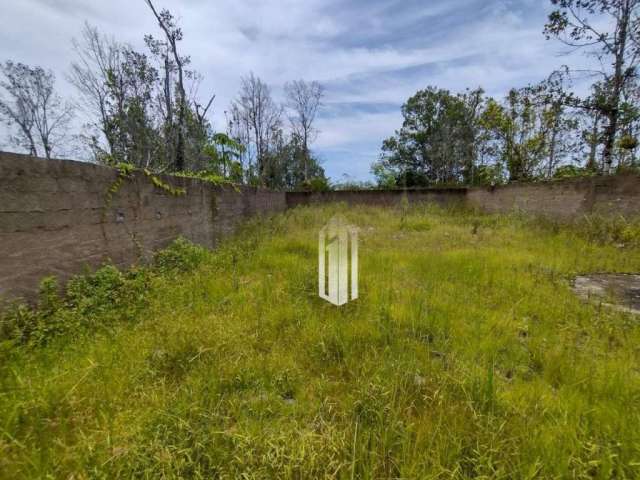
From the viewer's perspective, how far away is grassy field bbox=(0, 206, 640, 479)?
958 millimetres

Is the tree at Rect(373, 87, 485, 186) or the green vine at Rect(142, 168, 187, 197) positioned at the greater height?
the tree at Rect(373, 87, 485, 186)

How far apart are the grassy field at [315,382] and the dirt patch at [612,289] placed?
0.63 ft

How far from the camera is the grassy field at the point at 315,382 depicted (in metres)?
0.96

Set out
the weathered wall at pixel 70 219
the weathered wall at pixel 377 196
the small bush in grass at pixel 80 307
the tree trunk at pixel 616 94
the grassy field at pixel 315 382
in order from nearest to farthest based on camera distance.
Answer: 1. the grassy field at pixel 315 382
2. the small bush in grass at pixel 80 307
3. the weathered wall at pixel 70 219
4. the tree trunk at pixel 616 94
5. the weathered wall at pixel 377 196

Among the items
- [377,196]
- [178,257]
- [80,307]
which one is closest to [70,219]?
[80,307]

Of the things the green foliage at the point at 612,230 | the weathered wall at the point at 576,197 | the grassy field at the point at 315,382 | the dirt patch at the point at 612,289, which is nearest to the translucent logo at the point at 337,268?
the grassy field at the point at 315,382

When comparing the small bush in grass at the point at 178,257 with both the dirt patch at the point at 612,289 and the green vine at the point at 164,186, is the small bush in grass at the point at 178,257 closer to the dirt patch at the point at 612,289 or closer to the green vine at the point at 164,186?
the green vine at the point at 164,186

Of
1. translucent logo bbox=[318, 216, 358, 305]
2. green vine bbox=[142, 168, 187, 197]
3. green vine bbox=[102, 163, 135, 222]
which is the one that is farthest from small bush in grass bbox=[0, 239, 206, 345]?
translucent logo bbox=[318, 216, 358, 305]

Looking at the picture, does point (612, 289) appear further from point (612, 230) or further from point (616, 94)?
point (616, 94)

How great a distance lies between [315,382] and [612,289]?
3409 mm

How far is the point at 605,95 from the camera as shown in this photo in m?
7.82

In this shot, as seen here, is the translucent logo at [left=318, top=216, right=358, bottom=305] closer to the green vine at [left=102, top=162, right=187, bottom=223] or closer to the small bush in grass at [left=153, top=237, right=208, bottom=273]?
the small bush in grass at [left=153, top=237, right=208, bottom=273]

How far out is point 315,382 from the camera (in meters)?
1.39

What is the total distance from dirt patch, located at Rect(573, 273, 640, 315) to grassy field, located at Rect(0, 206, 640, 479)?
0.19 m
